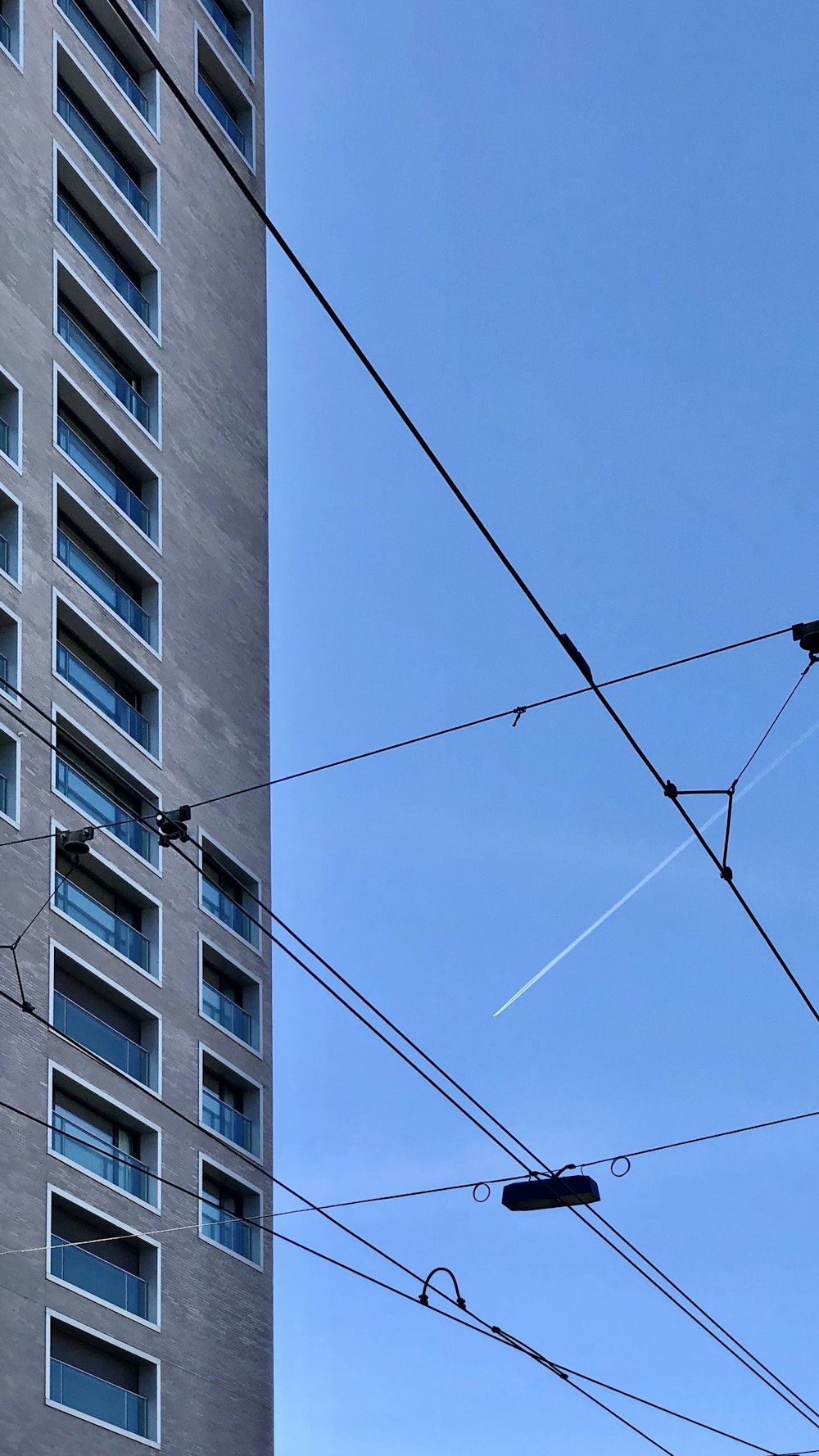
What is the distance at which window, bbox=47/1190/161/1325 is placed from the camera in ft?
110

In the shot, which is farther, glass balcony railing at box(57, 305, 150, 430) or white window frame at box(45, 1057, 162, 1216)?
glass balcony railing at box(57, 305, 150, 430)

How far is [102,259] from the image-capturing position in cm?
4294

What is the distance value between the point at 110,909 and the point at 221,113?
21.2 m

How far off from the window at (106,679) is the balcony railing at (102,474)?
335 cm

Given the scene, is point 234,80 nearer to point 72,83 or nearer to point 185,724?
point 72,83

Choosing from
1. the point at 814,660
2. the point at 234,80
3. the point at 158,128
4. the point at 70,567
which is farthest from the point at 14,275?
the point at 814,660

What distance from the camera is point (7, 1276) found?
3139 centimetres

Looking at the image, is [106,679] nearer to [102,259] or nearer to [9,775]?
[9,775]

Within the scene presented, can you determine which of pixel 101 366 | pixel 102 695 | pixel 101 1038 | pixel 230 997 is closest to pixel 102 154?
pixel 101 366

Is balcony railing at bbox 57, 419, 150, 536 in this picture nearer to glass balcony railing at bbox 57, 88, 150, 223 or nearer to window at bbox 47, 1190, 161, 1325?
glass balcony railing at bbox 57, 88, 150, 223

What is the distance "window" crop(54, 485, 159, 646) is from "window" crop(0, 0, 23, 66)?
343 inches

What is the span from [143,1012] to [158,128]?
65.6ft

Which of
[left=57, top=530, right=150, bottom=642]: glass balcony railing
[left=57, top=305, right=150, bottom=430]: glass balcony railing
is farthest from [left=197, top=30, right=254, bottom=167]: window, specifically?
[left=57, top=530, right=150, bottom=642]: glass balcony railing

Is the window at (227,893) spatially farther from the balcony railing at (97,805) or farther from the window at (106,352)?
the window at (106,352)
